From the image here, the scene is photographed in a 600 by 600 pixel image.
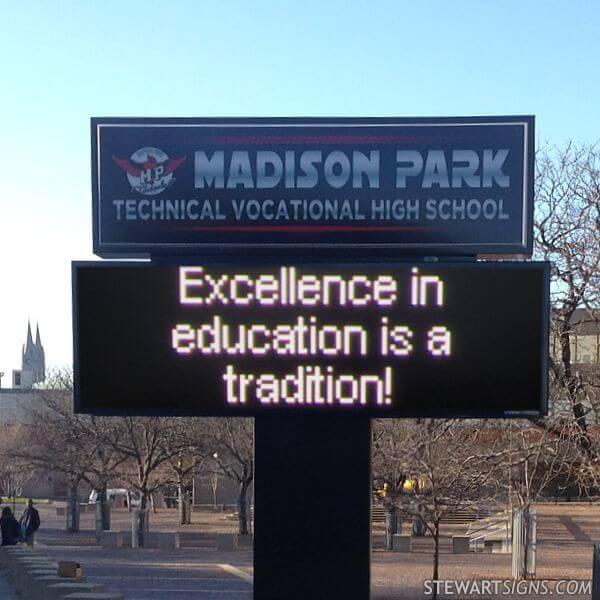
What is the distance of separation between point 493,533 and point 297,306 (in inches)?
811

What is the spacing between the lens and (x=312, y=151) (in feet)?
26.3

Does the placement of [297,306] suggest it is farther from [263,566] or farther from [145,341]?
[263,566]

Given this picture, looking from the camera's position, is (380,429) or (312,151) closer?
(312,151)

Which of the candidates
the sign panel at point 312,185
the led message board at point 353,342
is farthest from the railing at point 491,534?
the sign panel at point 312,185

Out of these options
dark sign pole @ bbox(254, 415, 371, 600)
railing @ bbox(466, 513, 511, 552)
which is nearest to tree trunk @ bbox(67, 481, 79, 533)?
railing @ bbox(466, 513, 511, 552)

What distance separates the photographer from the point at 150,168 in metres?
8.09

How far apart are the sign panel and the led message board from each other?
1.64 ft

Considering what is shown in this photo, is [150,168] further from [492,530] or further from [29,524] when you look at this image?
[492,530]

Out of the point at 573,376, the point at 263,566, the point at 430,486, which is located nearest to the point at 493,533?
the point at 430,486

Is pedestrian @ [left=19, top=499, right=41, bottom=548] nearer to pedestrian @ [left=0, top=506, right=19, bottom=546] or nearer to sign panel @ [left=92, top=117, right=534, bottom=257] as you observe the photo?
pedestrian @ [left=0, top=506, right=19, bottom=546]

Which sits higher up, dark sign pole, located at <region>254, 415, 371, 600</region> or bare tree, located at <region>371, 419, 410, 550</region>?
dark sign pole, located at <region>254, 415, 371, 600</region>

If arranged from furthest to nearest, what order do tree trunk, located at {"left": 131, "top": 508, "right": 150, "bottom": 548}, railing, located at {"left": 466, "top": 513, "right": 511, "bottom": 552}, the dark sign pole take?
1. tree trunk, located at {"left": 131, "top": 508, "right": 150, "bottom": 548}
2. railing, located at {"left": 466, "top": 513, "right": 511, "bottom": 552}
3. the dark sign pole

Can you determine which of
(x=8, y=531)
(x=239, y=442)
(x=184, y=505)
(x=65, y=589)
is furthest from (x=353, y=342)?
(x=184, y=505)

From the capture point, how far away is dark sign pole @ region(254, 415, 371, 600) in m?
7.79
